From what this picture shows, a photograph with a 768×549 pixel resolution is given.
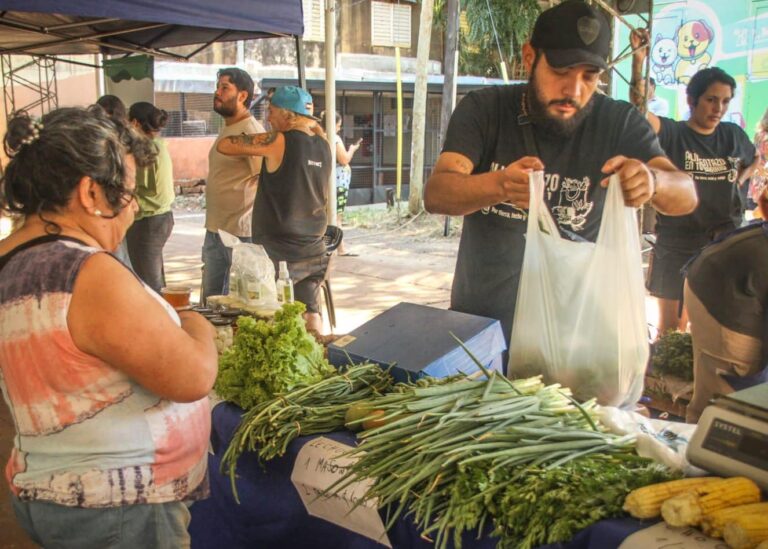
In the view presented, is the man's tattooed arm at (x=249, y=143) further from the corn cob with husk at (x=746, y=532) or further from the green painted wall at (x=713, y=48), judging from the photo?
the green painted wall at (x=713, y=48)

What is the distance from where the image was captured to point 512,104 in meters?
2.68

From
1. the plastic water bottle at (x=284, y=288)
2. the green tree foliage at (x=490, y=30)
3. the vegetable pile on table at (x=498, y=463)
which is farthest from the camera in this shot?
the green tree foliage at (x=490, y=30)

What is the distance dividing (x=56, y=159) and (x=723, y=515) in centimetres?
153

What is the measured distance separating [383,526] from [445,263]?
8.40 metres

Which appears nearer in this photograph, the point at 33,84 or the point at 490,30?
the point at 33,84

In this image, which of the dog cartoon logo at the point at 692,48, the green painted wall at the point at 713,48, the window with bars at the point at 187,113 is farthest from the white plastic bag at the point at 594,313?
the window with bars at the point at 187,113

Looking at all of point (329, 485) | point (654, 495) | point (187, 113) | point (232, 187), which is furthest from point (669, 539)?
point (187, 113)

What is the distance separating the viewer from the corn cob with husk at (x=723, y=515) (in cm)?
139

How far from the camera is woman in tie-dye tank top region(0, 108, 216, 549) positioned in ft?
5.29

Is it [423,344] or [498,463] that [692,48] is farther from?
[498,463]

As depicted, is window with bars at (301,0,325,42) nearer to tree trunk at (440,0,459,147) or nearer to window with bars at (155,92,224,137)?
window with bars at (155,92,224,137)

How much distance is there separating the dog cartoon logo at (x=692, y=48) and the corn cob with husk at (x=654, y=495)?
343 inches

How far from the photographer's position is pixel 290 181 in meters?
4.79

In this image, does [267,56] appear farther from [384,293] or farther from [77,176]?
[77,176]
